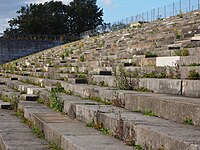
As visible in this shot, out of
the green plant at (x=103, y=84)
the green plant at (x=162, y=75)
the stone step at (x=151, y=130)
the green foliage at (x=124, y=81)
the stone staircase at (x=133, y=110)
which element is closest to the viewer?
the stone step at (x=151, y=130)

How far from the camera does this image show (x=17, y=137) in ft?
20.2

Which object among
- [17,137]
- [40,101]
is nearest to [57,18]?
[40,101]

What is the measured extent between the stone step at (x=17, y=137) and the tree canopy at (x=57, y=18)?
61220 millimetres

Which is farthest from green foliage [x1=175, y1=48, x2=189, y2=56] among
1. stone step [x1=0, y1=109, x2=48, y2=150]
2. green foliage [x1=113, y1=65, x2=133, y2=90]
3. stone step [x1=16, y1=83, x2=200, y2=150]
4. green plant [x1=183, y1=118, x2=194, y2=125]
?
green plant [x1=183, y1=118, x2=194, y2=125]

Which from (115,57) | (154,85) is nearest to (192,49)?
(154,85)

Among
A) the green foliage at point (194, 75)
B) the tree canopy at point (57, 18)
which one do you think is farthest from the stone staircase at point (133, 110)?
the tree canopy at point (57, 18)

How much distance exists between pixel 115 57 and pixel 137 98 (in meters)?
6.80

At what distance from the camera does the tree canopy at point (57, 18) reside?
68.6 m

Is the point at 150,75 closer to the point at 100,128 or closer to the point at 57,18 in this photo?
the point at 100,128

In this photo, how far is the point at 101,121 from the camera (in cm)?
557

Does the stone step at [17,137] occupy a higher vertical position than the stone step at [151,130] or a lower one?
lower

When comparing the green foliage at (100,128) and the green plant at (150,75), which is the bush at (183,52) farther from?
the green foliage at (100,128)

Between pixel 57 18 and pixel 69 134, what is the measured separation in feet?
225

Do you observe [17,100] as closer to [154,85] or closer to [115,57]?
[115,57]
